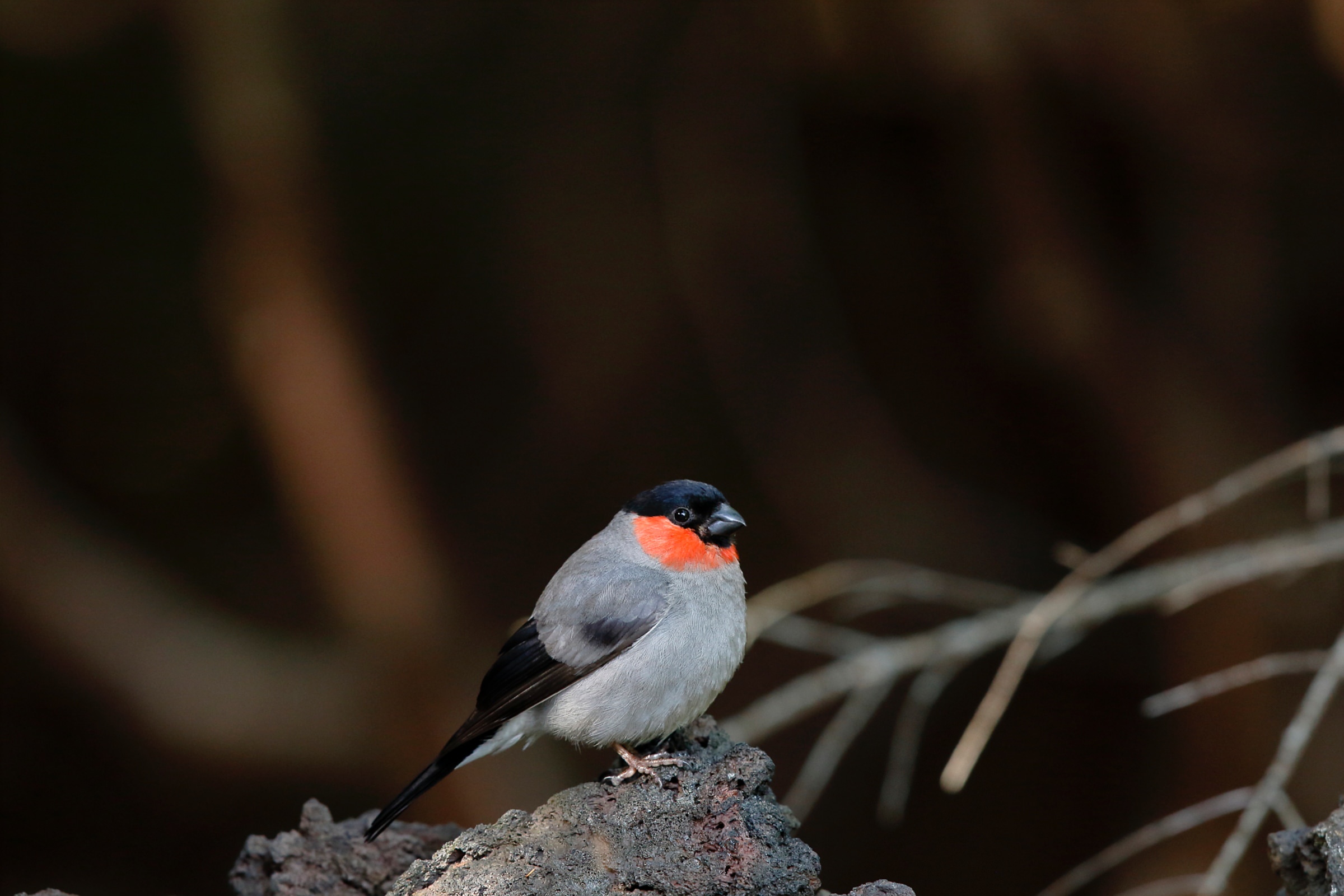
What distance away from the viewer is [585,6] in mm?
5023

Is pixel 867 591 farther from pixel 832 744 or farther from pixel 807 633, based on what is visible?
pixel 832 744

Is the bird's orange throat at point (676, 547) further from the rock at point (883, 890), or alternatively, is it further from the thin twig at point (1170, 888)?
the thin twig at point (1170, 888)

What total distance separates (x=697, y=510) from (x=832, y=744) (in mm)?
959

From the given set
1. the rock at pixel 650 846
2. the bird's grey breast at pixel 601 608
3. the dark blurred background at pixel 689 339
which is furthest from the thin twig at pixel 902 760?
the rock at pixel 650 846

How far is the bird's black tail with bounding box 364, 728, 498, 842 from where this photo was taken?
94.3 inches

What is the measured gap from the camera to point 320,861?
2426 millimetres

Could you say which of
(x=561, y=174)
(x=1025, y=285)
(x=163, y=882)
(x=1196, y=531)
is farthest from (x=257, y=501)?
(x=1196, y=531)

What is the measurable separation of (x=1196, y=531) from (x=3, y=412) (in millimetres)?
5053

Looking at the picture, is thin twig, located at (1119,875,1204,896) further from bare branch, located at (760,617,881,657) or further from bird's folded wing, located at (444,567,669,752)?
bird's folded wing, located at (444,567,669,752)

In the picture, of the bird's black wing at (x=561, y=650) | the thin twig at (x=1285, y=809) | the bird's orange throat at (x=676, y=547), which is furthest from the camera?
the bird's orange throat at (x=676, y=547)

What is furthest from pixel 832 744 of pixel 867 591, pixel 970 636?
pixel 867 591

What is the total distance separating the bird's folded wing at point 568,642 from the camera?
8.60 feet

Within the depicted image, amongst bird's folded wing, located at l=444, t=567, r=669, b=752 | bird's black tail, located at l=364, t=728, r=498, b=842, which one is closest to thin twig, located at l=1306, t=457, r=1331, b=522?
bird's folded wing, located at l=444, t=567, r=669, b=752

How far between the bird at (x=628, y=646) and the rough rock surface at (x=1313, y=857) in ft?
3.77
